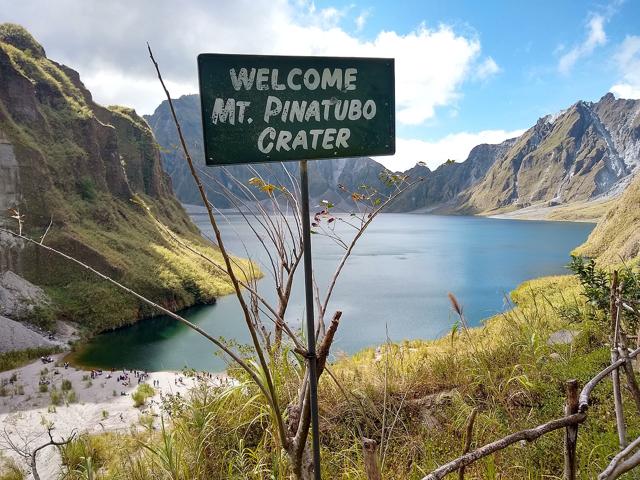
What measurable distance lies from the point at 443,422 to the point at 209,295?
106 ft

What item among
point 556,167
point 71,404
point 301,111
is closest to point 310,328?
point 301,111

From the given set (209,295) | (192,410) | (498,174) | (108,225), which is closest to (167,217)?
(108,225)

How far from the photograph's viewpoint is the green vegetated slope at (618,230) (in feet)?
79.1

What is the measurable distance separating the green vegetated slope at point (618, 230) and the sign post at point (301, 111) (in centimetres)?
2593

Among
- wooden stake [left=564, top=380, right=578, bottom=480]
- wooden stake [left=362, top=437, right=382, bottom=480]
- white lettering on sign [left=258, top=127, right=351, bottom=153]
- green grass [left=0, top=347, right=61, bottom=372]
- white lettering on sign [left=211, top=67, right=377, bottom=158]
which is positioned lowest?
green grass [left=0, top=347, right=61, bottom=372]

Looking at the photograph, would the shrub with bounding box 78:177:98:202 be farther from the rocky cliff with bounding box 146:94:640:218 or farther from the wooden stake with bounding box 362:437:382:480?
the rocky cliff with bounding box 146:94:640:218

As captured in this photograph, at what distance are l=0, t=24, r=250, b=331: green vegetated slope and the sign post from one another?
783 inches

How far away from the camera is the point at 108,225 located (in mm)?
37500

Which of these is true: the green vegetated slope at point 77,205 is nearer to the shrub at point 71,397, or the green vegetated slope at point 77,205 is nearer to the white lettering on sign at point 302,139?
the shrub at point 71,397

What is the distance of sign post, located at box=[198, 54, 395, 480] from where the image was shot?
1545 mm

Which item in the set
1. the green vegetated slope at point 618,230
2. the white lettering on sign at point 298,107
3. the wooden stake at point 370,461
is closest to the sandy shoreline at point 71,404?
the wooden stake at point 370,461

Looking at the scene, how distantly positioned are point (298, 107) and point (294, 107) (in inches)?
0.6

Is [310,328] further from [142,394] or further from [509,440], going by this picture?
[142,394]

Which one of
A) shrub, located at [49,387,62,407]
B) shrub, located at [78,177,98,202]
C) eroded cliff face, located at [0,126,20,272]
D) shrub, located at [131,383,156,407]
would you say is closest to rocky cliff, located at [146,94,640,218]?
shrub, located at [78,177,98,202]
